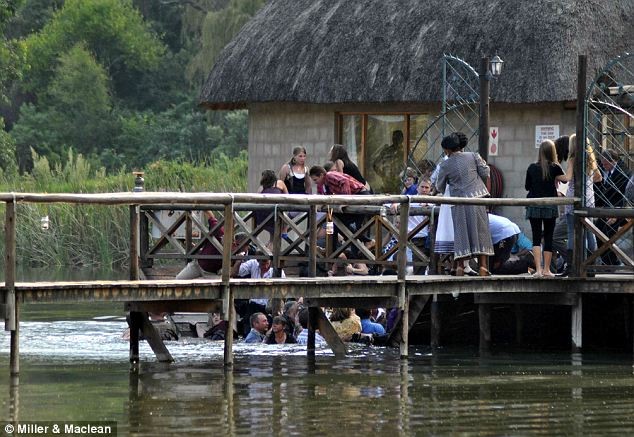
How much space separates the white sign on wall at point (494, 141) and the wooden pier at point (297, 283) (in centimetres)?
375

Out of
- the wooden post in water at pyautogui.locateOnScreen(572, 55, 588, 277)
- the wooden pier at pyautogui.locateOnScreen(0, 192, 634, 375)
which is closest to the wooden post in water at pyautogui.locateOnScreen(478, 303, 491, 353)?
the wooden pier at pyautogui.locateOnScreen(0, 192, 634, 375)

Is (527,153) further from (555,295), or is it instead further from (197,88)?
(197,88)

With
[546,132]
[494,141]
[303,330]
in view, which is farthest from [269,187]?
[546,132]

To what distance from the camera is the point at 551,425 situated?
13.7m

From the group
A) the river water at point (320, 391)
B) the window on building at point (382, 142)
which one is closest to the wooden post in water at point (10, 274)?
the river water at point (320, 391)

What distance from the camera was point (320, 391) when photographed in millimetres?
15773

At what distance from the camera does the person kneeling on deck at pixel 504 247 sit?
19.1 m

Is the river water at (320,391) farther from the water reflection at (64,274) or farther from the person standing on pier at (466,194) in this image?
the water reflection at (64,274)

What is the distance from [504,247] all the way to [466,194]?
1051mm

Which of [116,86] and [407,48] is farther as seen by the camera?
[116,86]

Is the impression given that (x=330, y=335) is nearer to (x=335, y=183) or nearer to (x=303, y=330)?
(x=303, y=330)

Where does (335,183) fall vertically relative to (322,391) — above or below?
above

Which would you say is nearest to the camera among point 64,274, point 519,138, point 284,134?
point 519,138

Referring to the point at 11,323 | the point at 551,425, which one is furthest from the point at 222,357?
the point at 551,425
